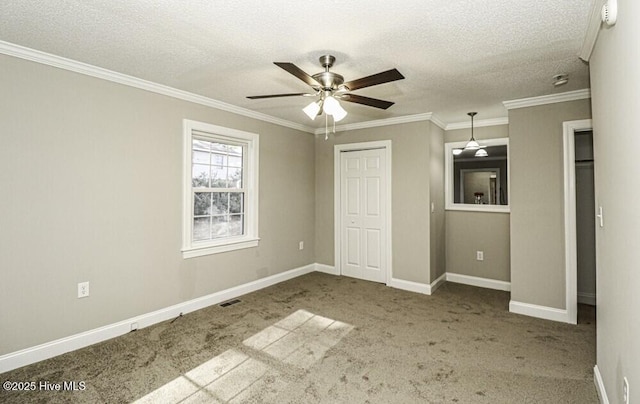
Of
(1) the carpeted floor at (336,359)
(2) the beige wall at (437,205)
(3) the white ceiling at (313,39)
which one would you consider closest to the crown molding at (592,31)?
(3) the white ceiling at (313,39)

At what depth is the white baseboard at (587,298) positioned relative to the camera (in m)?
4.00

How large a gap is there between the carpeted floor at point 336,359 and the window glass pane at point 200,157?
5.77 feet

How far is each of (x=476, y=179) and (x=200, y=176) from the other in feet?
13.3

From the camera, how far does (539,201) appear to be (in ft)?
11.7

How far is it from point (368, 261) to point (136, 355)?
131 inches

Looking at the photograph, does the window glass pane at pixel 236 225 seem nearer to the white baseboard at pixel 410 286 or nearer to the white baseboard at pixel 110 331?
the white baseboard at pixel 110 331

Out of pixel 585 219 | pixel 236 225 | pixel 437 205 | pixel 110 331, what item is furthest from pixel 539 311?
pixel 110 331

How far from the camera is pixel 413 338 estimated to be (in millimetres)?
3035

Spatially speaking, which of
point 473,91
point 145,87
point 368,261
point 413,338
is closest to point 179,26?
point 145,87

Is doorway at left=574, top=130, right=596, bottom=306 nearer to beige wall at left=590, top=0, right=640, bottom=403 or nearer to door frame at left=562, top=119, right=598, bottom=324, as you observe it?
door frame at left=562, top=119, right=598, bottom=324

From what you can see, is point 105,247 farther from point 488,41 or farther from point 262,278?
point 488,41

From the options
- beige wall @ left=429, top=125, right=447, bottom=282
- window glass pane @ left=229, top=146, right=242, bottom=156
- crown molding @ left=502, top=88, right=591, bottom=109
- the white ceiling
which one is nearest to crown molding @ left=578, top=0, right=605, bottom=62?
the white ceiling

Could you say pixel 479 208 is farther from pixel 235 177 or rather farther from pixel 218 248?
pixel 218 248

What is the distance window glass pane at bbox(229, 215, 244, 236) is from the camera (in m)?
4.29
